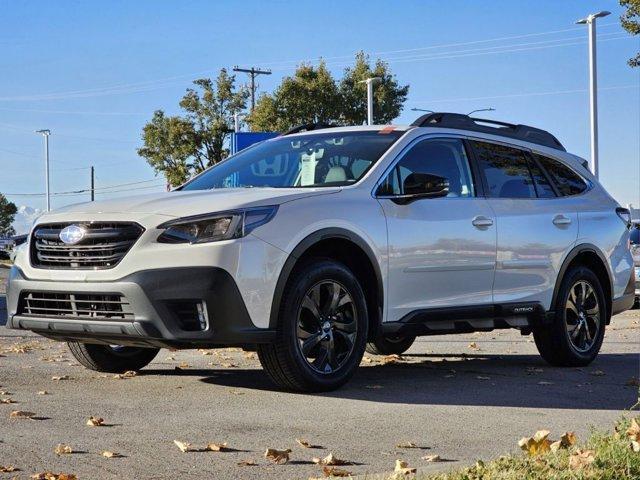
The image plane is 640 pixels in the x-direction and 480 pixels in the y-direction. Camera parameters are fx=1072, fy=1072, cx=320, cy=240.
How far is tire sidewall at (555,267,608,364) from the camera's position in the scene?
906cm

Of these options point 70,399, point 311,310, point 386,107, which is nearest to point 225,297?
point 311,310

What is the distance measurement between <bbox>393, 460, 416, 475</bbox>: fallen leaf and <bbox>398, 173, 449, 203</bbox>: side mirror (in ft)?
9.85

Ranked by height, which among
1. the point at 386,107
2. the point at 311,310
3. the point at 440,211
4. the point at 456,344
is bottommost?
the point at 456,344

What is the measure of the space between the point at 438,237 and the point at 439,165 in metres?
0.73

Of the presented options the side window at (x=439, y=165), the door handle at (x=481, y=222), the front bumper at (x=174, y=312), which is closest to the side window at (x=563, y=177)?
the side window at (x=439, y=165)

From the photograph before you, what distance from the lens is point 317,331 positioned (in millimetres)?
7023

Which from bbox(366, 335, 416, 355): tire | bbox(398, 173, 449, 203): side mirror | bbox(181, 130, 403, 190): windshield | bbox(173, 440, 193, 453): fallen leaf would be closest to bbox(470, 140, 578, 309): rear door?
bbox(398, 173, 449, 203): side mirror

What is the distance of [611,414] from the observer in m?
6.68

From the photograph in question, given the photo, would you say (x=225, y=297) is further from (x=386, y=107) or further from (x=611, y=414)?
(x=386, y=107)

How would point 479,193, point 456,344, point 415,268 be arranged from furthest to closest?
point 456,344
point 479,193
point 415,268

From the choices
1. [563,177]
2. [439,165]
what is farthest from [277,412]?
[563,177]

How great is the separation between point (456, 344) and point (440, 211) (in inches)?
155

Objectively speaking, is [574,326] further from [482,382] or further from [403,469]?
[403,469]

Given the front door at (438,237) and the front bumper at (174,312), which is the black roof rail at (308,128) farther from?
the front bumper at (174,312)
